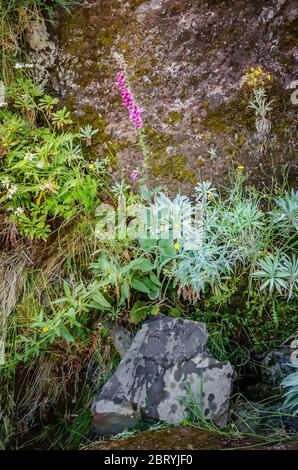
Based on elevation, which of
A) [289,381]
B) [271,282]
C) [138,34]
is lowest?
[289,381]

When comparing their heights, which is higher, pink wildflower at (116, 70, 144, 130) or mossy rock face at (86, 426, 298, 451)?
pink wildflower at (116, 70, 144, 130)

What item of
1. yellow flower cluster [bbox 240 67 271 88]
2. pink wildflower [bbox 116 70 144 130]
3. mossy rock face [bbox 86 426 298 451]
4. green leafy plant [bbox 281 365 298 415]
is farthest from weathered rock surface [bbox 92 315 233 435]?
yellow flower cluster [bbox 240 67 271 88]

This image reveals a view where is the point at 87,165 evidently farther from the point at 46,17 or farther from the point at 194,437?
the point at 194,437

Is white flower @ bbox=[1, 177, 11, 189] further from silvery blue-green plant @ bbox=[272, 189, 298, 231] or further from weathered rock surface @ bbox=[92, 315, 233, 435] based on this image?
silvery blue-green plant @ bbox=[272, 189, 298, 231]

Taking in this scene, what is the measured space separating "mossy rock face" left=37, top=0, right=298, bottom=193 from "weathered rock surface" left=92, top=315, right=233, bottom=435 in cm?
112

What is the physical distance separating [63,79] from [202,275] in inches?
67.5

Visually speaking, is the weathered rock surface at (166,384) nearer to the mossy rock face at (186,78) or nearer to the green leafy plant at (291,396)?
the green leafy plant at (291,396)

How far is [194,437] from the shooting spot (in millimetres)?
2475

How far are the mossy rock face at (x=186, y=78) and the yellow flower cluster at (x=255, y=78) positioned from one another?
4 cm

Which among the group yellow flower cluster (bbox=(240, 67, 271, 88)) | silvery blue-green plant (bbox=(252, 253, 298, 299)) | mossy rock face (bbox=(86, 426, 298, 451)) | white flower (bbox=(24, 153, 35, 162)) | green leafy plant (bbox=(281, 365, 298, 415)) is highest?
yellow flower cluster (bbox=(240, 67, 271, 88))

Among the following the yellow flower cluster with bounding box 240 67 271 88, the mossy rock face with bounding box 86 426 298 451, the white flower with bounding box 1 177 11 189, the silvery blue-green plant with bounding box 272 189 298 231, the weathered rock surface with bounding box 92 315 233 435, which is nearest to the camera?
the mossy rock face with bounding box 86 426 298 451

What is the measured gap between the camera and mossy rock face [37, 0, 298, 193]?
3443 millimetres

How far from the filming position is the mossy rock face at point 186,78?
344cm

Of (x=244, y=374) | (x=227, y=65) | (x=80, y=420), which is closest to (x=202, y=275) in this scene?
(x=244, y=374)
